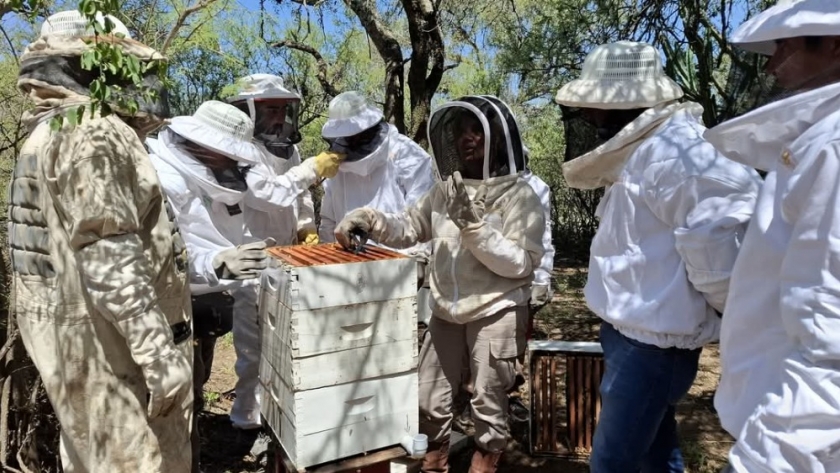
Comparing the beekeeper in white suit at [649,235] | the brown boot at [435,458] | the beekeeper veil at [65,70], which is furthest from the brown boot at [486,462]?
the beekeeper veil at [65,70]

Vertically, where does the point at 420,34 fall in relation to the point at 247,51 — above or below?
below

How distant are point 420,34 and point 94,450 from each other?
15.4 ft

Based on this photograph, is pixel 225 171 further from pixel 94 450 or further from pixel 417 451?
pixel 417 451

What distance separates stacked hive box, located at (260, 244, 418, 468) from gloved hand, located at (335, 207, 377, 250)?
266mm

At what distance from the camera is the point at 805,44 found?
1.22 metres

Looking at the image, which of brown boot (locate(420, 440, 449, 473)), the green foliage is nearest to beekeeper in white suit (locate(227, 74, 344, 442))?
brown boot (locate(420, 440, 449, 473))

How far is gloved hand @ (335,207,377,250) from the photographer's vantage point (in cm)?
256

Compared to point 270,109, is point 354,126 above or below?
below

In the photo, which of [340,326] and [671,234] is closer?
[671,234]

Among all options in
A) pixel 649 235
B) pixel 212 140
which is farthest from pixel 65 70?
pixel 649 235

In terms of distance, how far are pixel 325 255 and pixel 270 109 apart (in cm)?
225

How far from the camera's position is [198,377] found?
294 cm

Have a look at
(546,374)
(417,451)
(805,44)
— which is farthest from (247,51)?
(805,44)

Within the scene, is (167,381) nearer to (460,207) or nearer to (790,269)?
(460,207)
